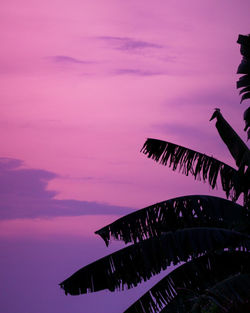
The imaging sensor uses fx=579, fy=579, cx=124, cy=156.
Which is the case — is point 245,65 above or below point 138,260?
above

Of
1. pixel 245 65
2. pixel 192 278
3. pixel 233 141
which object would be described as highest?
pixel 245 65

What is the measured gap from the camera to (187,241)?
10719 millimetres

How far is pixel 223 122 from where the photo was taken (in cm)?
1244

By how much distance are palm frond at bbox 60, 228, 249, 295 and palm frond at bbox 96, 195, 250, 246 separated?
0.52 meters

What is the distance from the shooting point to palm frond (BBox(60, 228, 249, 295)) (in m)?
10.6

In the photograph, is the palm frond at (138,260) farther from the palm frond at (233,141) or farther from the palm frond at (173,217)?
the palm frond at (233,141)

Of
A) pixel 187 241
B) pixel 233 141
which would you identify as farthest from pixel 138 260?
pixel 233 141

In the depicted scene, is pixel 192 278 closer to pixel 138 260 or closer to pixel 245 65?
pixel 138 260

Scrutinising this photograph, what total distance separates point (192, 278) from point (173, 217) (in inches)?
59.0

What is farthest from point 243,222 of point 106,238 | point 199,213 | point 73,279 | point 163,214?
point 73,279

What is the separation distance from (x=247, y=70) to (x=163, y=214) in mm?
3621

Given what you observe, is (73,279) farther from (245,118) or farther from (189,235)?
(245,118)

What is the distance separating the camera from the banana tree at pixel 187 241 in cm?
1065

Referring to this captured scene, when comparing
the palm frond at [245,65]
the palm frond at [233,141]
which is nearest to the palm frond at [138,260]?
the palm frond at [233,141]
